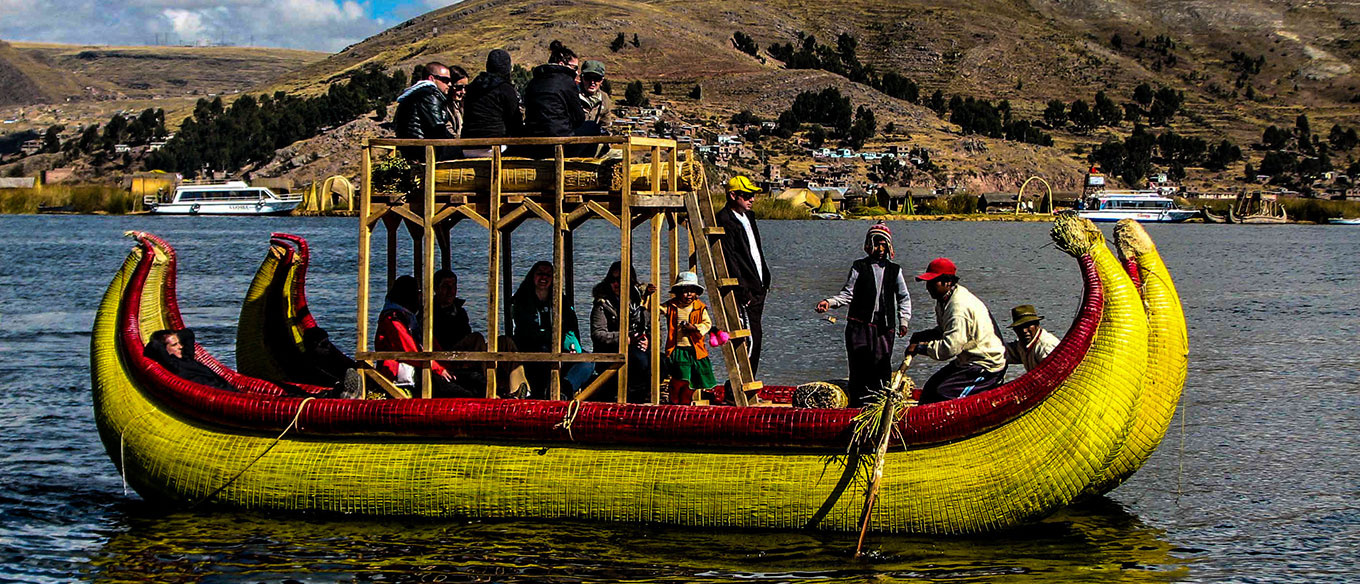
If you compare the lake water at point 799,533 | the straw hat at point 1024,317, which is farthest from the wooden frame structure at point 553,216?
the straw hat at point 1024,317

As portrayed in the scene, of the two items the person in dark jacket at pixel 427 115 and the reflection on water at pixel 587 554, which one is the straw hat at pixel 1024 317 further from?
the person in dark jacket at pixel 427 115

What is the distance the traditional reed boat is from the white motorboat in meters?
114

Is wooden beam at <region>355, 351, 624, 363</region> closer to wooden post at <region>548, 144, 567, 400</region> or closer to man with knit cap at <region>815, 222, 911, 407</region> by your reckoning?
wooden post at <region>548, 144, 567, 400</region>

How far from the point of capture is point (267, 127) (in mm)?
171125

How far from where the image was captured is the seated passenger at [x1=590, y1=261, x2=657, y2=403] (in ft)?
44.7

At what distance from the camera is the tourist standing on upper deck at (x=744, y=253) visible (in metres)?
14.6

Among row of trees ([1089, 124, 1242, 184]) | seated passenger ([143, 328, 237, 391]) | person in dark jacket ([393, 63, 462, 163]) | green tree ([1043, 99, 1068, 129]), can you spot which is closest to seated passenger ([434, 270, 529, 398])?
person in dark jacket ([393, 63, 462, 163])

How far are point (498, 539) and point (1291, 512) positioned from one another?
7.34 m

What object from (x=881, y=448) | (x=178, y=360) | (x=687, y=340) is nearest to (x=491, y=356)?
(x=687, y=340)

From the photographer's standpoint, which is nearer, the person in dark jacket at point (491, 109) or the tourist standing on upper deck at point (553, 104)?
the tourist standing on upper deck at point (553, 104)

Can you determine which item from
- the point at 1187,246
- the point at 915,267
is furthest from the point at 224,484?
the point at 1187,246

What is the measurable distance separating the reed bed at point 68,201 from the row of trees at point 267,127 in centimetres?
4062

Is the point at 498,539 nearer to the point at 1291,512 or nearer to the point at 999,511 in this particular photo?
the point at 999,511

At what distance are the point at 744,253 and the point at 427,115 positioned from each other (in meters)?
3.36
